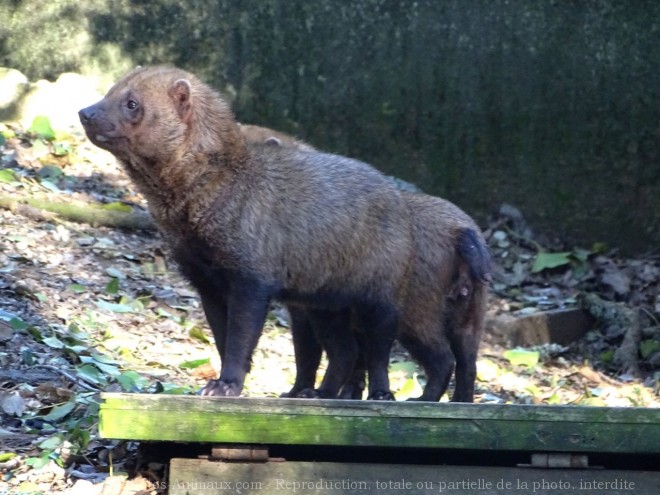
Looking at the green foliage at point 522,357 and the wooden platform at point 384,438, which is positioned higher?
the wooden platform at point 384,438

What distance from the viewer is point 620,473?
4.91 m

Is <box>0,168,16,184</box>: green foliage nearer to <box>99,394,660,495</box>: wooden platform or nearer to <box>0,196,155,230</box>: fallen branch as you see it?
<box>0,196,155,230</box>: fallen branch

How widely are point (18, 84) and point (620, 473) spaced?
7.45 metres

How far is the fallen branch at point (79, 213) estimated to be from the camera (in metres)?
9.12

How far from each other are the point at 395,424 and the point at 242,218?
1.23m

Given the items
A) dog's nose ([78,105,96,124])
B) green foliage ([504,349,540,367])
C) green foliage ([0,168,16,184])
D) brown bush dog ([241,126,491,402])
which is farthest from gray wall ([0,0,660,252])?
dog's nose ([78,105,96,124])

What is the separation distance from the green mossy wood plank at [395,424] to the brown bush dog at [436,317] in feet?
4.82

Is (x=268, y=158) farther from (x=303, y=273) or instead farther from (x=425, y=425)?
(x=425, y=425)

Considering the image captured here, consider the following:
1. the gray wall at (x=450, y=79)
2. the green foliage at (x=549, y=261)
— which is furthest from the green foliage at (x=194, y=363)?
the gray wall at (x=450, y=79)

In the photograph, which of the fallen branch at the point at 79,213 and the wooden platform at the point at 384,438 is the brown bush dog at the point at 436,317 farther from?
the fallen branch at the point at 79,213

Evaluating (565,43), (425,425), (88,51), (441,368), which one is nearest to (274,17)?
(88,51)

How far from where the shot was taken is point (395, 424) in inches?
186

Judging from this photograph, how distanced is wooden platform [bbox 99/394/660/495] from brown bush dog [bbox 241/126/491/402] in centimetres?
136

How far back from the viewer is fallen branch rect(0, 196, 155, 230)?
9.12m
